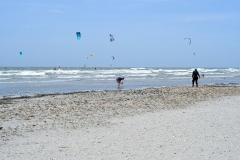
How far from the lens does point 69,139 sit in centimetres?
683

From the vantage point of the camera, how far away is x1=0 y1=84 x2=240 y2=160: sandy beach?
224 inches

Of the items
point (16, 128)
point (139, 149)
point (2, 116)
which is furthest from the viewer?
point (2, 116)

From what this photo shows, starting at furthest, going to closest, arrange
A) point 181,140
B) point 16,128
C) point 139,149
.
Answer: point 16,128 → point 181,140 → point 139,149

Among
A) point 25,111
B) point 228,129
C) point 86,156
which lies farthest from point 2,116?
point 228,129

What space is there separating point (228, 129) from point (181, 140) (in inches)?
63.8

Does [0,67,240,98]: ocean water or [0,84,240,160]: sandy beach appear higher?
[0,84,240,160]: sandy beach

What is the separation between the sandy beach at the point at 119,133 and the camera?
5.70 metres

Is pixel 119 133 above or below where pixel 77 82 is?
above

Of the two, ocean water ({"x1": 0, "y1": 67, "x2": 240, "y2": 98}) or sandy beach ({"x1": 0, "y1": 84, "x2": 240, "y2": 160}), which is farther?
ocean water ({"x1": 0, "y1": 67, "x2": 240, "y2": 98})

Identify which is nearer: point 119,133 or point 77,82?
point 119,133

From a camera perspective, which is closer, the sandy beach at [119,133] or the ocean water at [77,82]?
the sandy beach at [119,133]

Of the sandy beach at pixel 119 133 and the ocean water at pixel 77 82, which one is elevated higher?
the sandy beach at pixel 119 133

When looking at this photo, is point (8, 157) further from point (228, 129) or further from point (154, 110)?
point (154, 110)

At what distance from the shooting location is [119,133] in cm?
740
